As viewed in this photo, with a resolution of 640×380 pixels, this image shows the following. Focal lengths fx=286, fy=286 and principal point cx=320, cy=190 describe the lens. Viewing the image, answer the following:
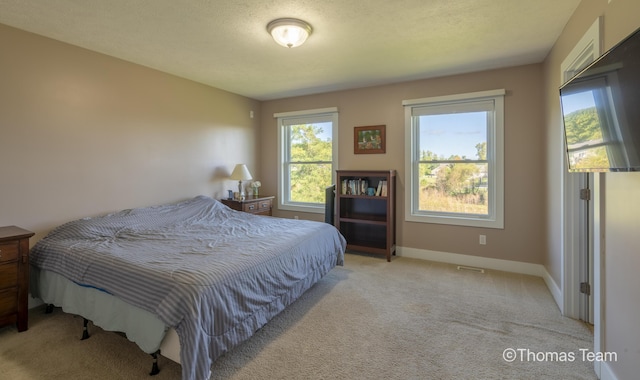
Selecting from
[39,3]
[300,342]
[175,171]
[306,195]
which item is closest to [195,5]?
[39,3]

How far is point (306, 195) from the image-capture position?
16.3 ft

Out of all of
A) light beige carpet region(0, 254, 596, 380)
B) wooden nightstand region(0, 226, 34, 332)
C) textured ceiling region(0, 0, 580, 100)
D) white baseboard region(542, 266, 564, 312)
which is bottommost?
light beige carpet region(0, 254, 596, 380)

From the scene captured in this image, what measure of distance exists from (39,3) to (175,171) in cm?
203

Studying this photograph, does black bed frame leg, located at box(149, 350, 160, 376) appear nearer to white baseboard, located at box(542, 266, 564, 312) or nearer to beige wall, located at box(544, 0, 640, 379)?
beige wall, located at box(544, 0, 640, 379)

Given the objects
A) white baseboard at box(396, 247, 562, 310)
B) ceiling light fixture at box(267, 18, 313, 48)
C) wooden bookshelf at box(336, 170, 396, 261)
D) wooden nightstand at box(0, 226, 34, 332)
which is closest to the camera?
wooden nightstand at box(0, 226, 34, 332)

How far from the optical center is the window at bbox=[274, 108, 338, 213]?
4.67 metres

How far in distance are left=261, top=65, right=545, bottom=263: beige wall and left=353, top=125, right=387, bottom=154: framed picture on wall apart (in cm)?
7

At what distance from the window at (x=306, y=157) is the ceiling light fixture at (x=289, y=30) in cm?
208

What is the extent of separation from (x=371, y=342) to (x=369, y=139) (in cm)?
293

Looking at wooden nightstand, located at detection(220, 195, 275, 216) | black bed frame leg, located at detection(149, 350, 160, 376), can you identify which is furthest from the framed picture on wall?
black bed frame leg, located at detection(149, 350, 160, 376)

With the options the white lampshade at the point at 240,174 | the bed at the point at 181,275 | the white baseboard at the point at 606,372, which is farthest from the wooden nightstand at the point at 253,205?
the white baseboard at the point at 606,372

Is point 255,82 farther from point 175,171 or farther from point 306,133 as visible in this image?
point 175,171

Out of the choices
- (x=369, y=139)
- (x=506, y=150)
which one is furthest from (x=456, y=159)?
(x=369, y=139)

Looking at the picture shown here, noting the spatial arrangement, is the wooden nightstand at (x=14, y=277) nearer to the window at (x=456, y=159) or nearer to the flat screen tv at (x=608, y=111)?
the flat screen tv at (x=608, y=111)
